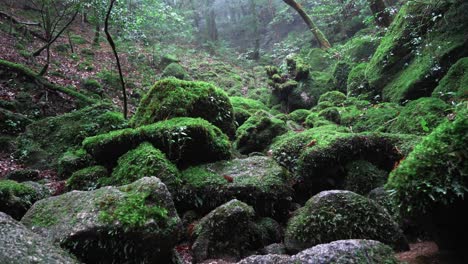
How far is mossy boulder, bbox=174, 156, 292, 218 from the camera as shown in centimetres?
630

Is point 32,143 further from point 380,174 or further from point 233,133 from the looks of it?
point 380,174

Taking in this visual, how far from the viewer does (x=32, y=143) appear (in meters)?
9.41

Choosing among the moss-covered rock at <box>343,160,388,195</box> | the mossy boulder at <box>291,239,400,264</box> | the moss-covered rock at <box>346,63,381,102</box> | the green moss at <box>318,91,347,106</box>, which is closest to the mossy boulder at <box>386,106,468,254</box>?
the mossy boulder at <box>291,239,400,264</box>

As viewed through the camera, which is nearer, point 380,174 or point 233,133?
point 380,174

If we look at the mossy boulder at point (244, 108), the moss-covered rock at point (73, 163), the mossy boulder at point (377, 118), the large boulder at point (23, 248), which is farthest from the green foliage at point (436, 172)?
the mossy boulder at point (244, 108)

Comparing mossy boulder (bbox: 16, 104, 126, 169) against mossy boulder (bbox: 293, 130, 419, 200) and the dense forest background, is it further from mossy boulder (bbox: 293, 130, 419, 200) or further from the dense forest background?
mossy boulder (bbox: 293, 130, 419, 200)

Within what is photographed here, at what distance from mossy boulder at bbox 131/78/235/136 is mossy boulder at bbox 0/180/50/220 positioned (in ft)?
10.7

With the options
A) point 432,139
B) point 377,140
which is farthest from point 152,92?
point 432,139

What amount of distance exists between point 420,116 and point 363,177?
2.23 meters

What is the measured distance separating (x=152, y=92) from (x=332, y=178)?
5.54 m

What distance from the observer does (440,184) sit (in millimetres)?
2752

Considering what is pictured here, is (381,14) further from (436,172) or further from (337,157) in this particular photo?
(436,172)

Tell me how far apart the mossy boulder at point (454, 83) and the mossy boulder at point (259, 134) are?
4.24 m

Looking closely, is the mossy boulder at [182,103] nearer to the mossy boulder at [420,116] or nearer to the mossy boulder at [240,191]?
the mossy boulder at [240,191]
